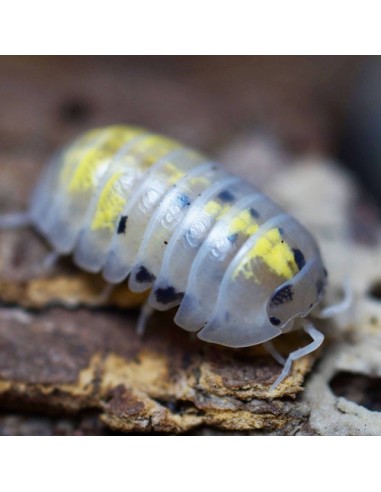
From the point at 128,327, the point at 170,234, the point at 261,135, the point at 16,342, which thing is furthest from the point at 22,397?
the point at 261,135

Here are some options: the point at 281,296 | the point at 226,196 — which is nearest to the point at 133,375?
the point at 281,296

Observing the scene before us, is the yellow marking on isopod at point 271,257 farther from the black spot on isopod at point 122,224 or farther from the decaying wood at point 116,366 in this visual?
the black spot on isopod at point 122,224

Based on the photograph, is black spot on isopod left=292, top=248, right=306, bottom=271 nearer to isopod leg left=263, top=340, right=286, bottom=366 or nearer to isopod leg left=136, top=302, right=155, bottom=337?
isopod leg left=263, top=340, right=286, bottom=366

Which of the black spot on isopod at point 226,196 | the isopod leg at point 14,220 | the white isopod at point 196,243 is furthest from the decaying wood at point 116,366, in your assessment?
the black spot on isopod at point 226,196

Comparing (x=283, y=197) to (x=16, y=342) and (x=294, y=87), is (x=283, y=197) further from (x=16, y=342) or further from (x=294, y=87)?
(x=16, y=342)

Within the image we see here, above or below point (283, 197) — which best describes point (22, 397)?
below

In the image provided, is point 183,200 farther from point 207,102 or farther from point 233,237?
point 207,102

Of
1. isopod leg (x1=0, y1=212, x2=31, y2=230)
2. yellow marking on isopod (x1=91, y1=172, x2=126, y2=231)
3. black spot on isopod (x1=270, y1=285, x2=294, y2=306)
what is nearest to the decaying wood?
isopod leg (x1=0, y1=212, x2=31, y2=230)
